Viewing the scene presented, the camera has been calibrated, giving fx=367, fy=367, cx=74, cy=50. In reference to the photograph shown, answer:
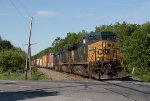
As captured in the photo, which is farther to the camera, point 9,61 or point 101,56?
point 9,61

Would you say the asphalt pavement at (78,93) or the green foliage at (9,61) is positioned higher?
the green foliage at (9,61)

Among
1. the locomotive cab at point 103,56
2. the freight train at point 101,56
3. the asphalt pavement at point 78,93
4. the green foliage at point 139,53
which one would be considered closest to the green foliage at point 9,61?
the green foliage at point 139,53

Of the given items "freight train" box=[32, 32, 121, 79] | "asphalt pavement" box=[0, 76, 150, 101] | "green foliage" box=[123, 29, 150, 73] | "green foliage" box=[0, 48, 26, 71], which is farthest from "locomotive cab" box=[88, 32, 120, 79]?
"green foliage" box=[0, 48, 26, 71]

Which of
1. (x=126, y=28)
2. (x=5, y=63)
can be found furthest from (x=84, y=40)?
(x=126, y=28)

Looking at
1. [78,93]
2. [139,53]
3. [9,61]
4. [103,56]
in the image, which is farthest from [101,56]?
[9,61]

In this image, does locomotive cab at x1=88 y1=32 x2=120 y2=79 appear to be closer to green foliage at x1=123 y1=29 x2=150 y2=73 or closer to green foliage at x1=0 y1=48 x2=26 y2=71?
green foliage at x1=123 y1=29 x2=150 y2=73

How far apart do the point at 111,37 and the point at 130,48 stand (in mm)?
13622

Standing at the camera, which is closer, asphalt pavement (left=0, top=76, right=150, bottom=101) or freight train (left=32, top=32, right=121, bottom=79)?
asphalt pavement (left=0, top=76, right=150, bottom=101)

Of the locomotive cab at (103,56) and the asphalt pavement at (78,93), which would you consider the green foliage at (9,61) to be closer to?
the locomotive cab at (103,56)

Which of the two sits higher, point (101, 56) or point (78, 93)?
point (101, 56)

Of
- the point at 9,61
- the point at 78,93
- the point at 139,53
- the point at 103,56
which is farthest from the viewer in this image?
the point at 9,61

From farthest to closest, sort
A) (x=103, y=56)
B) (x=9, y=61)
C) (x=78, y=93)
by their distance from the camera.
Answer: (x=9, y=61) < (x=103, y=56) < (x=78, y=93)

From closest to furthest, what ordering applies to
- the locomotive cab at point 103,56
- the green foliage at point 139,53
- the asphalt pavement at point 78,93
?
the asphalt pavement at point 78,93
the locomotive cab at point 103,56
the green foliage at point 139,53

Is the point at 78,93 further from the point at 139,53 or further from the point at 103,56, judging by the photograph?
the point at 139,53
